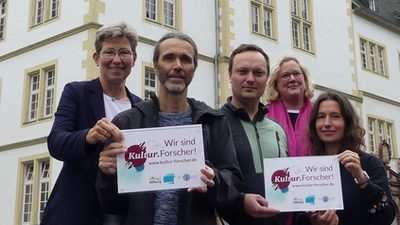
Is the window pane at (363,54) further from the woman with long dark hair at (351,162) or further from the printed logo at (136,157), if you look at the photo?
the printed logo at (136,157)

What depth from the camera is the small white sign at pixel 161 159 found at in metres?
2.69

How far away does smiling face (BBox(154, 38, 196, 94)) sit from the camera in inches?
111

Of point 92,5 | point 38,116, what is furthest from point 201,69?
point 38,116

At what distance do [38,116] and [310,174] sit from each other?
41.8 feet

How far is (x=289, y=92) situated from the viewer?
416 cm

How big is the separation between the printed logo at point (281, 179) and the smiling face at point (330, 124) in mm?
475

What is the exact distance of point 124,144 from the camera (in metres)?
2.71

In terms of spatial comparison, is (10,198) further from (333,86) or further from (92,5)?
(333,86)

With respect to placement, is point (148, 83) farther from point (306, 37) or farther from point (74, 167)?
point (74, 167)

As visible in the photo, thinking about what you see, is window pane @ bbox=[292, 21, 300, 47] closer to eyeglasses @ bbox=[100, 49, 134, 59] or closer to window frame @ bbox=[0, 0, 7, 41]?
window frame @ bbox=[0, 0, 7, 41]

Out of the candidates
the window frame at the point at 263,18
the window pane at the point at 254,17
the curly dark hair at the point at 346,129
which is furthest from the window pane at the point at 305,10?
the curly dark hair at the point at 346,129

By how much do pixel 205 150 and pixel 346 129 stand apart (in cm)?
110

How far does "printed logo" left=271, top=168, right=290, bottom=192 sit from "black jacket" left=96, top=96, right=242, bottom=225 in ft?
1.00

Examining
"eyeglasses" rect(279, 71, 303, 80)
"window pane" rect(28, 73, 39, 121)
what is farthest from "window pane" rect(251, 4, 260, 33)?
"eyeglasses" rect(279, 71, 303, 80)
